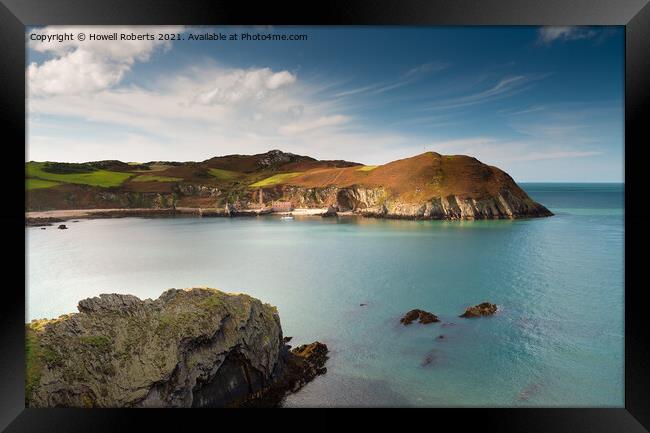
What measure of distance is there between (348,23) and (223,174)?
5.13 meters

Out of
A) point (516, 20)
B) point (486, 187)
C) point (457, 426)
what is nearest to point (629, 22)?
point (516, 20)

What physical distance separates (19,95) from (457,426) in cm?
588

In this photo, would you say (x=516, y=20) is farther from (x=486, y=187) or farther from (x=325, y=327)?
(x=486, y=187)

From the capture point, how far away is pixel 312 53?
18.0 feet

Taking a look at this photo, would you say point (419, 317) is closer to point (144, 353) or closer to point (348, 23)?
point (144, 353)

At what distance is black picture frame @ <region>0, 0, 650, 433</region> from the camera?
326 cm

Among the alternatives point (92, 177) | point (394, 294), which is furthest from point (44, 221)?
point (394, 294)

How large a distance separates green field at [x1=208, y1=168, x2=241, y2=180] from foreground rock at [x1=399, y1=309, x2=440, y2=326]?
16.4 ft

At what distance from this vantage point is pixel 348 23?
328 cm

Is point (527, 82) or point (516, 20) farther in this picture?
point (527, 82)

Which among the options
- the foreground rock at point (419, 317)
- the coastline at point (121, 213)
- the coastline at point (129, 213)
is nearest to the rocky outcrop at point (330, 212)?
the coastline at point (129, 213)

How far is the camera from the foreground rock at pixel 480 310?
651 cm

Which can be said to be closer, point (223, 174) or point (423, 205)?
point (223, 174)

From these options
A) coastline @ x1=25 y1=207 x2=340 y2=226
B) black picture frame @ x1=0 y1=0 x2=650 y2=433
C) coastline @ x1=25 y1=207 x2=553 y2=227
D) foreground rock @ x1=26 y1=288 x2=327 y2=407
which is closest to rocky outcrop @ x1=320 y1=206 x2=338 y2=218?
coastline @ x1=25 y1=207 x2=553 y2=227
